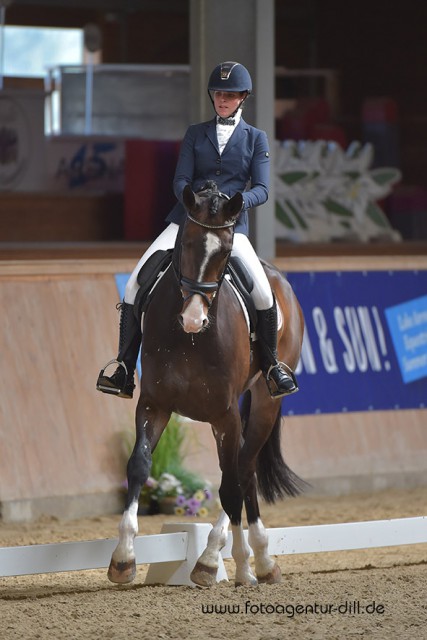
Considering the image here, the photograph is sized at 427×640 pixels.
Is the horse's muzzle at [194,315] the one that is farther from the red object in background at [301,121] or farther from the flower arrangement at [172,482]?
the red object in background at [301,121]

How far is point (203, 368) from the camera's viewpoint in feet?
18.2

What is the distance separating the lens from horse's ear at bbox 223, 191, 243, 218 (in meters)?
5.27

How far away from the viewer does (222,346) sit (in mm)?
5598

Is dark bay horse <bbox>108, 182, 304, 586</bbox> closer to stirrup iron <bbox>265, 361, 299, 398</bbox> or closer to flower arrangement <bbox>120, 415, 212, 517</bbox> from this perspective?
stirrup iron <bbox>265, 361, 299, 398</bbox>

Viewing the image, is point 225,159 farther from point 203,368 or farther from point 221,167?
point 203,368

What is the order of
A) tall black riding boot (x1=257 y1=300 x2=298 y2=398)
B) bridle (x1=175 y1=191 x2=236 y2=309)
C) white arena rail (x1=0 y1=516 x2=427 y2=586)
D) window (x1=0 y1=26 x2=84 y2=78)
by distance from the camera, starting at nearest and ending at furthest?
1. bridle (x1=175 y1=191 x2=236 y2=309)
2. white arena rail (x1=0 y1=516 x2=427 y2=586)
3. tall black riding boot (x1=257 y1=300 x2=298 y2=398)
4. window (x1=0 y1=26 x2=84 y2=78)

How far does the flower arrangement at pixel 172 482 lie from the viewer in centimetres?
829

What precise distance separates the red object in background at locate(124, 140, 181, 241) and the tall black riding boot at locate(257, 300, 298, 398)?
10.3 meters

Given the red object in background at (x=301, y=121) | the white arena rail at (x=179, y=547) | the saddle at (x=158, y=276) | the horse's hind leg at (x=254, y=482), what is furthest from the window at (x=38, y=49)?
the white arena rail at (x=179, y=547)

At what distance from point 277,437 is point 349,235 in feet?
32.4

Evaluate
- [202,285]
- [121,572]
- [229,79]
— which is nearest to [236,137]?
[229,79]

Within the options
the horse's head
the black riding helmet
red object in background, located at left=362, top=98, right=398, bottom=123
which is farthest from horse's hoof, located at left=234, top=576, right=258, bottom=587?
red object in background, located at left=362, top=98, right=398, bottom=123

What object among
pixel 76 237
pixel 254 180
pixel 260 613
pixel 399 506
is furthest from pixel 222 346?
pixel 76 237

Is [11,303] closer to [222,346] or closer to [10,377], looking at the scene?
[10,377]
